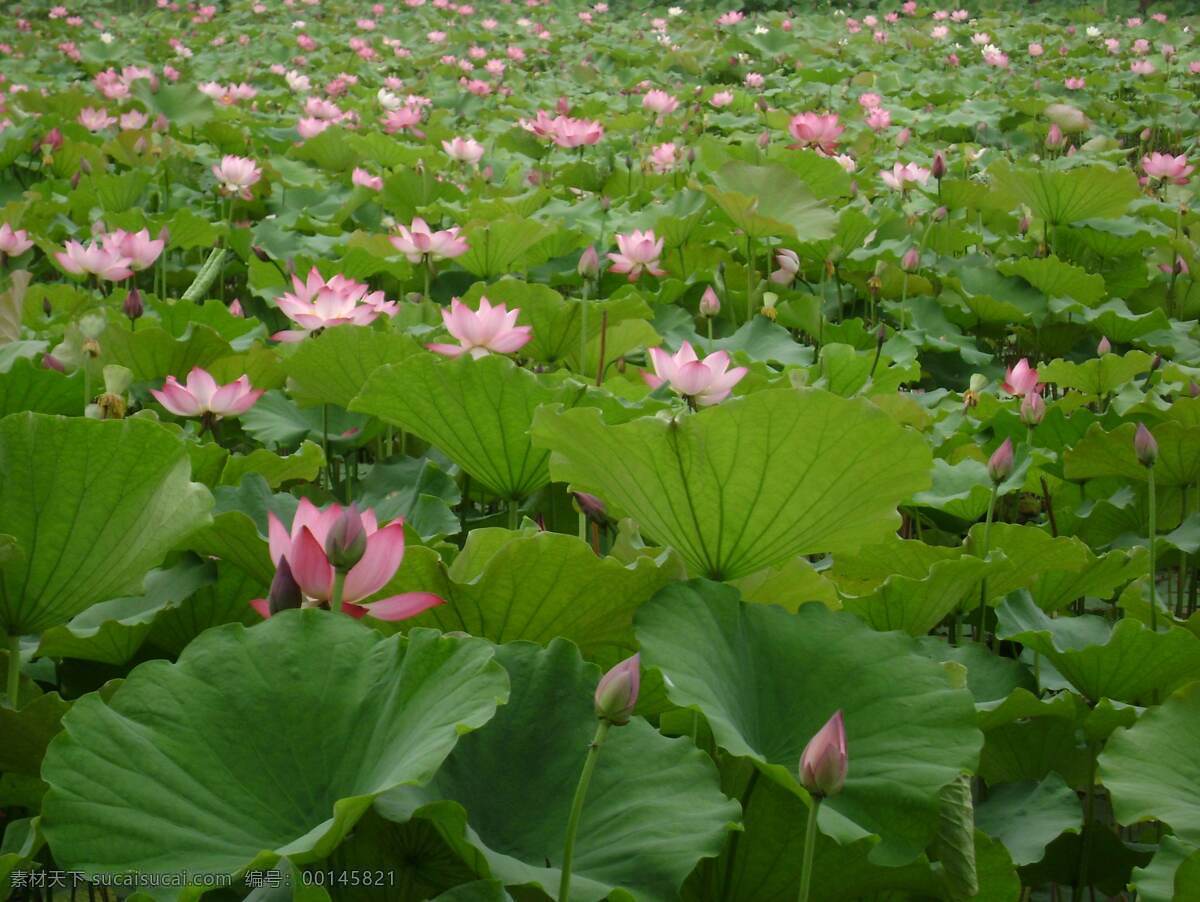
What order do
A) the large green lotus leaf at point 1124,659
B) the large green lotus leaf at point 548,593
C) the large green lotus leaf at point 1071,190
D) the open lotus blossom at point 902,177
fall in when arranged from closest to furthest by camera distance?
1. the large green lotus leaf at point 548,593
2. the large green lotus leaf at point 1124,659
3. the large green lotus leaf at point 1071,190
4. the open lotus blossom at point 902,177

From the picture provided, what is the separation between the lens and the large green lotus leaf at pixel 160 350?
5.22 ft

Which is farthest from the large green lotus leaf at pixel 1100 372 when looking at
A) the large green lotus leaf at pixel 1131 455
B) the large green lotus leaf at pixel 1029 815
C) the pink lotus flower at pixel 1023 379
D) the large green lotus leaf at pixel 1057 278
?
the large green lotus leaf at pixel 1029 815

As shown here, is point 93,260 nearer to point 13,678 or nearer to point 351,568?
point 13,678

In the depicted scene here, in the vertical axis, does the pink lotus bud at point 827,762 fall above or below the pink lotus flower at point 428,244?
above

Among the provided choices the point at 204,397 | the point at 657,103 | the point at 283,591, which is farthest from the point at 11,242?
the point at 657,103

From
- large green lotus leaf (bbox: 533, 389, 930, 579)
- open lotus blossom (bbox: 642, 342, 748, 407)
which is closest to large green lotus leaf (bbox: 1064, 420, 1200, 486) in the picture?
open lotus blossom (bbox: 642, 342, 748, 407)

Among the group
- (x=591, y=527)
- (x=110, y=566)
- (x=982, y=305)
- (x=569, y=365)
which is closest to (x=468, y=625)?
(x=110, y=566)

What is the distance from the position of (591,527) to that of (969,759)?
2.00 feet

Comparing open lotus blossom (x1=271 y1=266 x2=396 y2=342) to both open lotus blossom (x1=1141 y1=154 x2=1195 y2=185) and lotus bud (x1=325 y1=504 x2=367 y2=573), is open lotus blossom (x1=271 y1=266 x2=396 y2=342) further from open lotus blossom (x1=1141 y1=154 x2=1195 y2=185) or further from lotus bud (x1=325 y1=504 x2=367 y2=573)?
open lotus blossom (x1=1141 y1=154 x2=1195 y2=185)

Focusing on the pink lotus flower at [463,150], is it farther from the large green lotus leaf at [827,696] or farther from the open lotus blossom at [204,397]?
the large green lotus leaf at [827,696]

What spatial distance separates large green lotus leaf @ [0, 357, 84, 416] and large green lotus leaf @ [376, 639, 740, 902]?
73 cm

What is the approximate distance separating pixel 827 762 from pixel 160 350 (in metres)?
1.25

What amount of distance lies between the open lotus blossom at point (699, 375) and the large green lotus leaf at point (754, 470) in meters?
0.33

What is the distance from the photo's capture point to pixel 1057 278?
2352mm
